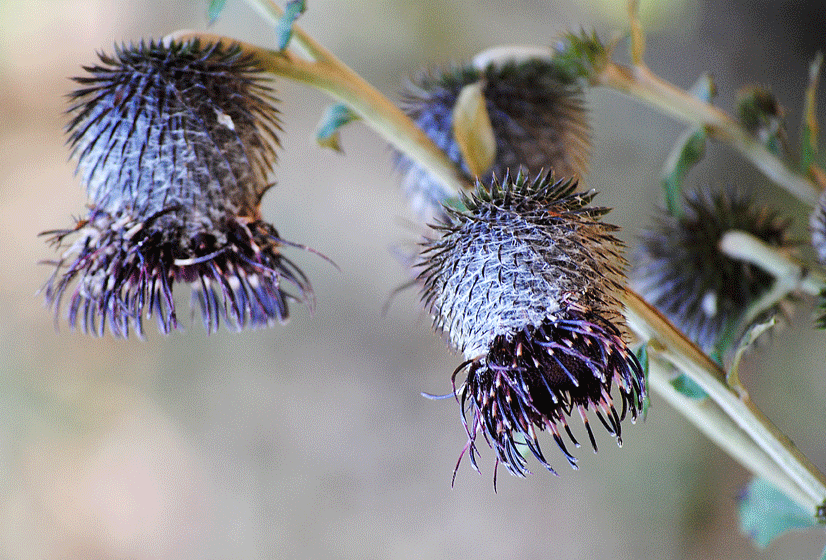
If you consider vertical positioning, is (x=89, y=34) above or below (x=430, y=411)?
above

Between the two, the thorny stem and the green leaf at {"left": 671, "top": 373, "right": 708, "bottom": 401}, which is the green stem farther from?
the green leaf at {"left": 671, "top": 373, "right": 708, "bottom": 401}

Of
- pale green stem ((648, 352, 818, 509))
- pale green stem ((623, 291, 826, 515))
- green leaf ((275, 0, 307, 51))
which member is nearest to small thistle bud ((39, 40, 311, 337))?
green leaf ((275, 0, 307, 51))

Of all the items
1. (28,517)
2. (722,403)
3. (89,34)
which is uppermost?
(89,34)

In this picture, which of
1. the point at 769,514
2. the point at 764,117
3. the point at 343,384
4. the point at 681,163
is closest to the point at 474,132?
the point at 681,163

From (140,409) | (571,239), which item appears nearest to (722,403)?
(571,239)

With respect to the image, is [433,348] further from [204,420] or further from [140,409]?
[140,409]

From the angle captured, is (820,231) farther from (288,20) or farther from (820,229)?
(288,20)

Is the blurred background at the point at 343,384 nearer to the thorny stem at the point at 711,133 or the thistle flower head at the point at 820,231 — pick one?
the thorny stem at the point at 711,133
